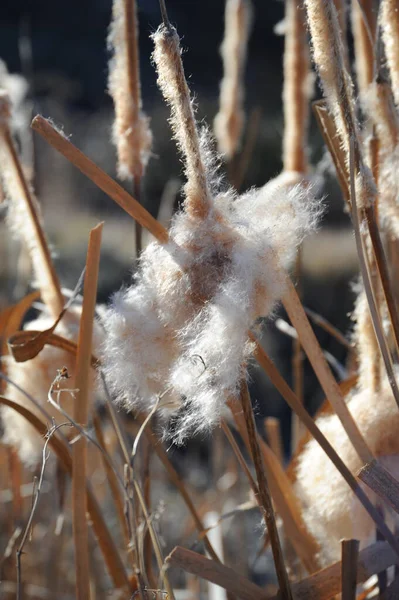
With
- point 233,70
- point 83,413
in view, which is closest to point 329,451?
point 83,413

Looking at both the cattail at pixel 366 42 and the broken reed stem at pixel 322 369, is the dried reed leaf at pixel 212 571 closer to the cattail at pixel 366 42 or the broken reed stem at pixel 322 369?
the broken reed stem at pixel 322 369

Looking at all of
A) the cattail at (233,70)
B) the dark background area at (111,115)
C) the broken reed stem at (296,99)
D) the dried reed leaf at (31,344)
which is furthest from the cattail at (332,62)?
the dark background area at (111,115)

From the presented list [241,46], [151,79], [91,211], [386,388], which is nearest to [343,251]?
[91,211]

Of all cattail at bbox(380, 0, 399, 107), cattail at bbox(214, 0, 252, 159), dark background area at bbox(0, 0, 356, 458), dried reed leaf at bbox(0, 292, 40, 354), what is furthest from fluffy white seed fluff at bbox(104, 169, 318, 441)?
dark background area at bbox(0, 0, 356, 458)

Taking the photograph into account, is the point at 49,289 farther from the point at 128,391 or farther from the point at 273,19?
the point at 273,19

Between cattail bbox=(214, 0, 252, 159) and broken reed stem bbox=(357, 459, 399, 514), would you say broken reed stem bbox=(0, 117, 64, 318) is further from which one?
cattail bbox=(214, 0, 252, 159)

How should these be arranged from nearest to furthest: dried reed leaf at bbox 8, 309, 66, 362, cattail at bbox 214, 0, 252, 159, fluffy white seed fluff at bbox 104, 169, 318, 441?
fluffy white seed fluff at bbox 104, 169, 318, 441 < dried reed leaf at bbox 8, 309, 66, 362 < cattail at bbox 214, 0, 252, 159
